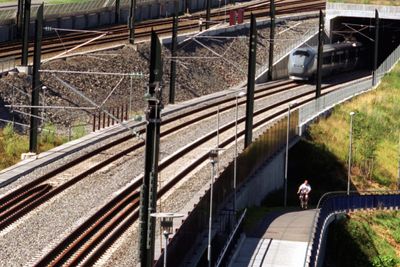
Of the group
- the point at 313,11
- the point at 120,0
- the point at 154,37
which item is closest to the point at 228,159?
the point at 154,37

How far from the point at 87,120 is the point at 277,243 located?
24.9m

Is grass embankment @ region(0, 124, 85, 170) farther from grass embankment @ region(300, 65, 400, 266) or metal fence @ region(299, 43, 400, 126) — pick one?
metal fence @ region(299, 43, 400, 126)

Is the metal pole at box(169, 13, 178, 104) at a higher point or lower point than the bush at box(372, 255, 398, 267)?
Answer: higher

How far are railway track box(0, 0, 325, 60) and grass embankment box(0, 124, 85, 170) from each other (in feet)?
30.1

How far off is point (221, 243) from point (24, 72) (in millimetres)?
27776

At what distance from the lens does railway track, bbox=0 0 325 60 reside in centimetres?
7162

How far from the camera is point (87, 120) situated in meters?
63.7

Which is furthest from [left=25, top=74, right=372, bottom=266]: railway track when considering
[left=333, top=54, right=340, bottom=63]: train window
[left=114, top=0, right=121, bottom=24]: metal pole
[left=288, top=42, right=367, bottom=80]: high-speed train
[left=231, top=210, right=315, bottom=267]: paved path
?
[left=114, top=0, right=121, bottom=24]: metal pole

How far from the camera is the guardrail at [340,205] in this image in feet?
142

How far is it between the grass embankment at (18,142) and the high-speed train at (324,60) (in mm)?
28575

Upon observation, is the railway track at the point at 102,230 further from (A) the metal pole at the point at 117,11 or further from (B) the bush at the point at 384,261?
(A) the metal pole at the point at 117,11

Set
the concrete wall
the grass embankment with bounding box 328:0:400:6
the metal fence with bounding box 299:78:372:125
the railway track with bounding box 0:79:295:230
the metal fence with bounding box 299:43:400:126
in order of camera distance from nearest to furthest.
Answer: the railway track with bounding box 0:79:295:230
the concrete wall
the metal fence with bounding box 299:78:372:125
the metal fence with bounding box 299:43:400:126
the grass embankment with bounding box 328:0:400:6

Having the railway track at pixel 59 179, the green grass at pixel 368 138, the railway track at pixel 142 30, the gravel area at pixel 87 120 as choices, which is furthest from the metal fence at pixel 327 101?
the railway track at pixel 142 30

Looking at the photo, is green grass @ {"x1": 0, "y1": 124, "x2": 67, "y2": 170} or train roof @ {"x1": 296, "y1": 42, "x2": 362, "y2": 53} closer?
green grass @ {"x1": 0, "y1": 124, "x2": 67, "y2": 170}
